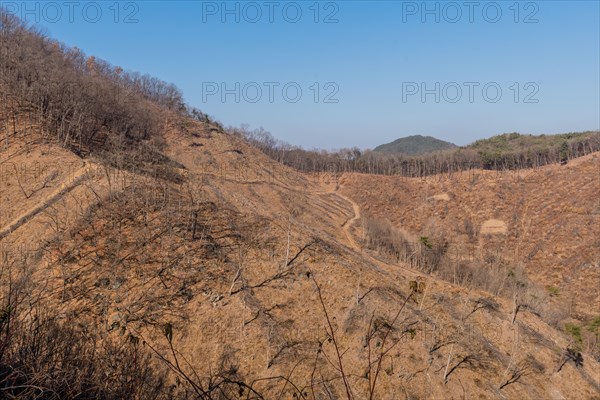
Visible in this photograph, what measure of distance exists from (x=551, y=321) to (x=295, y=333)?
24386 millimetres

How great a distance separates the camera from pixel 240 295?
1574 cm

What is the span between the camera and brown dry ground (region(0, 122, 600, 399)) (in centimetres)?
1357

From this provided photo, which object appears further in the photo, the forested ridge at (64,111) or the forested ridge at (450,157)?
the forested ridge at (450,157)

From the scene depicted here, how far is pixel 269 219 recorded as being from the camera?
23.7 m

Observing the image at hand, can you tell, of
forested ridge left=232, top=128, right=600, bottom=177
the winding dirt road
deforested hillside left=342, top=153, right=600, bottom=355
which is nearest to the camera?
the winding dirt road

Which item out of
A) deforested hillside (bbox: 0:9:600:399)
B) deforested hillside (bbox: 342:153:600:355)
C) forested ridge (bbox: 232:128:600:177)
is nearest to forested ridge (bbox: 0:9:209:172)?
deforested hillside (bbox: 0:9:600:399)

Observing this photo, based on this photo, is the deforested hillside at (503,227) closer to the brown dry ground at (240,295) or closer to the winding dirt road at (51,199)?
the brown dry ground at (240,295)

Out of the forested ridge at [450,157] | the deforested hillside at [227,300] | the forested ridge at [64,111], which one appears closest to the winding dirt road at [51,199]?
the deforested hillside at [227,300]

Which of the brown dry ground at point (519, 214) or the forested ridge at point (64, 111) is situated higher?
the forested ridge at point (64, 111)

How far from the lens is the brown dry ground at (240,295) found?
13.6 metres

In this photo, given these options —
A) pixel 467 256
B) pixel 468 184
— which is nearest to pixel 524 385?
pixel 467 256

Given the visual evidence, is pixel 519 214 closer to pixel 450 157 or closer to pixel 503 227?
pixel 503 227

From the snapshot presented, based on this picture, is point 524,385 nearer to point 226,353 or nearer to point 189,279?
point 226,353

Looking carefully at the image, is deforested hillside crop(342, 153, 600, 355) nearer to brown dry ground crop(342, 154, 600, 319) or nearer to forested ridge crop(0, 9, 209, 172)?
brown dry ground crop(342, 154, 600, 319)
